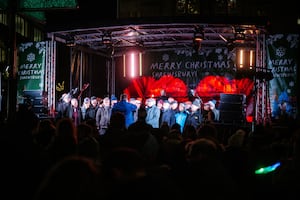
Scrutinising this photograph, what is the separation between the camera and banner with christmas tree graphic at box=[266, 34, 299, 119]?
1884cm

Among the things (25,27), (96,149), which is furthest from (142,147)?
(25,27)

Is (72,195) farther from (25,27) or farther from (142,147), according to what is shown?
(25,27)

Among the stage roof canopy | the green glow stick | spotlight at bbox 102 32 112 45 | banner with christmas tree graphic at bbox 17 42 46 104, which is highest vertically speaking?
the stage roof canopy

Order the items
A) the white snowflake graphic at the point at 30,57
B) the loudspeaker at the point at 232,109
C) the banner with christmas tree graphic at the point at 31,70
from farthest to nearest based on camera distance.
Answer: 1. the white snowflake graphic at the point at 30,57
2. the banner with christmas tree graphic at the point at 31,70
3. the loudspeaker at the point at 232,109

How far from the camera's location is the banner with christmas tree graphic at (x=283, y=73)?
18.8m

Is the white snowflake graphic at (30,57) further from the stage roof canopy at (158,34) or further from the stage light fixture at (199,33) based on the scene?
the stage light fixture at (199,33)

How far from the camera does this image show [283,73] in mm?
19172

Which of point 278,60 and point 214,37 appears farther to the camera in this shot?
point 214,37

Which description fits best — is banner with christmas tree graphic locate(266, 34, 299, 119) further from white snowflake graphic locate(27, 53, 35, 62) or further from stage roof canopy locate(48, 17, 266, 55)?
white snowflake graphic locate(27, 53, 35, 62)

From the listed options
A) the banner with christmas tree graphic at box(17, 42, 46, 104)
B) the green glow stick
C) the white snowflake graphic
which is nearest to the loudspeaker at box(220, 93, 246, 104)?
the banner with christmas tree graphic at box(17, 42, 46, 104)

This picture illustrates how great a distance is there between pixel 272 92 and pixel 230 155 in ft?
45.7

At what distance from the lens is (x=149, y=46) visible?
27.2 meters

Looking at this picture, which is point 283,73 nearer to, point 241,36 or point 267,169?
point 241,36

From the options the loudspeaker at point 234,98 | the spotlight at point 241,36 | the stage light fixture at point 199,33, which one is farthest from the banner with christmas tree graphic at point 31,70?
the spotlight at point 241,36
